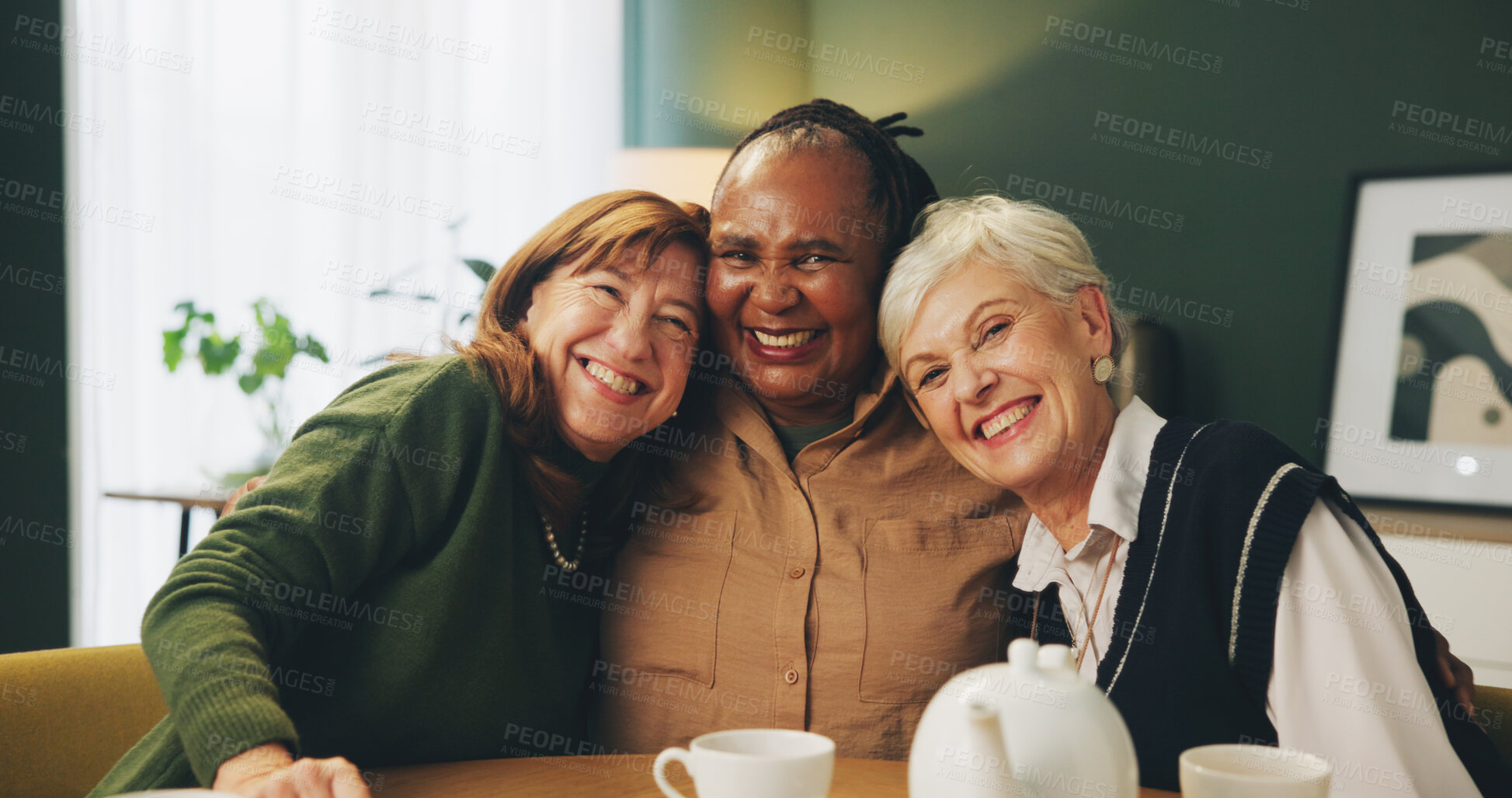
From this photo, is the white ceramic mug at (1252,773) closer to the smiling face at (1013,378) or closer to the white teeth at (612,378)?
the smiling face at (1013,378)

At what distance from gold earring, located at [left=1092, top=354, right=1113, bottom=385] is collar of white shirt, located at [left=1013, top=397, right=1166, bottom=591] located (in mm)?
52

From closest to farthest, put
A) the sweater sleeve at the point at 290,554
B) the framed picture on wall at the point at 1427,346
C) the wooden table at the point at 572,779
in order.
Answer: the sweater sleeve at the point at 290,554 → the wooden table at the point at 572,779 → the framed picture on wall at the point at 1427,346

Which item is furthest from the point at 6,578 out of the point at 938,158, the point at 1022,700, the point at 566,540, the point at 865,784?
the point at 938,158

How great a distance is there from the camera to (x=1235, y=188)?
3158mm

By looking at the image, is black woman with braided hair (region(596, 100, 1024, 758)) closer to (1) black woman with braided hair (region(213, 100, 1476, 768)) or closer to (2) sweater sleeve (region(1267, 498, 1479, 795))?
(1) black woman with braided hair (region(213, 100, 1476, 768))

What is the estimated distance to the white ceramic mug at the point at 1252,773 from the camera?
0.70 meters

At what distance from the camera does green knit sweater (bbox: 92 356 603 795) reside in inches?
39.8

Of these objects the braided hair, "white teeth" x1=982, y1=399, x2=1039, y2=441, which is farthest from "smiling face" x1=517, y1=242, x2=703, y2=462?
"white teeth" x1=982, y1=399, x2=1039, y2=441

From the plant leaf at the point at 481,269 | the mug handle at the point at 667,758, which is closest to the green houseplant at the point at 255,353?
the plant leaf at the point at 481,269

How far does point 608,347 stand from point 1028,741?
0.87m

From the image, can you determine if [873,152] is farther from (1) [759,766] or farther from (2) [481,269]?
(2) [481,269]

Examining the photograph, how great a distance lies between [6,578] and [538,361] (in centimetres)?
172

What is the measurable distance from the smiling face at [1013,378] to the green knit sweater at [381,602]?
52 centimetres

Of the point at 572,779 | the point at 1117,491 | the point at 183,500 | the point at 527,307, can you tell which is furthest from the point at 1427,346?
the point at 183,500
